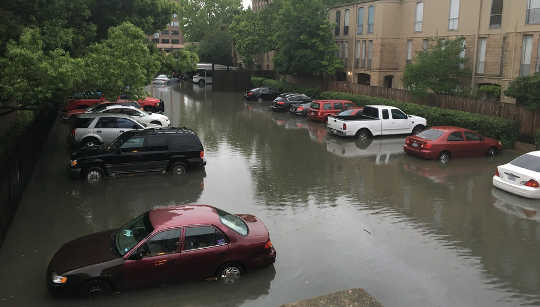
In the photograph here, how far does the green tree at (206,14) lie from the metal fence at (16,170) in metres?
76.4

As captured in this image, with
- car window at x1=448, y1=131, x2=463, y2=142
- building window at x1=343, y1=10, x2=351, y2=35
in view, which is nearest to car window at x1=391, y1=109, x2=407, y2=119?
car window at x1=448, y1=131, x2=463, y2=142

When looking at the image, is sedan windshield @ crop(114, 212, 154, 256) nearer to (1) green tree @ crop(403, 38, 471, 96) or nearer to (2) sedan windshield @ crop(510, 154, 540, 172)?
(2) sedan windshield @ crop(510, 154, 540, 172)

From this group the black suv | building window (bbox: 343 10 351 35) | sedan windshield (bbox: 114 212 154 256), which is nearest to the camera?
sedan windshield (bbox: 114 212 154 256)

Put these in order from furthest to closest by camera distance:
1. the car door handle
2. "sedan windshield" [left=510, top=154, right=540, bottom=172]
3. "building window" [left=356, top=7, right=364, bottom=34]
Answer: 1. "building window" [left=356, top=7, right=364, bottom=34]
2. "sedan windshield" [left=510, top=154, right=540, bottom=172]
3. the car door handle

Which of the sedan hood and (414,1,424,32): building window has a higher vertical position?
(414,1,424,32): building window

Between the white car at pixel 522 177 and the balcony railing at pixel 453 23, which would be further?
the balcony railing at pixel 453 23

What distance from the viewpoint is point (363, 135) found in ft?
81.4

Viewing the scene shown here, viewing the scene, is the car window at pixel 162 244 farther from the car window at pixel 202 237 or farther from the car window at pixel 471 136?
the car window at pixel 471 136

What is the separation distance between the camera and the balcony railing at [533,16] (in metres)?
26.5

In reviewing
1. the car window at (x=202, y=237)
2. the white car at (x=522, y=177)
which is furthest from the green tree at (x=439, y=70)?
the car window at (x=202, y=237)

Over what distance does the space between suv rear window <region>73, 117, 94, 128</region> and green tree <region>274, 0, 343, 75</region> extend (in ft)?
79.6

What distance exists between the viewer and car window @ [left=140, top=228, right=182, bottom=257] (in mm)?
8648

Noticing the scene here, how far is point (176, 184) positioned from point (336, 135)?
1181 centimetres

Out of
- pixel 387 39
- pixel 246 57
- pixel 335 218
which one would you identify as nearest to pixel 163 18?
pixel 335 218
